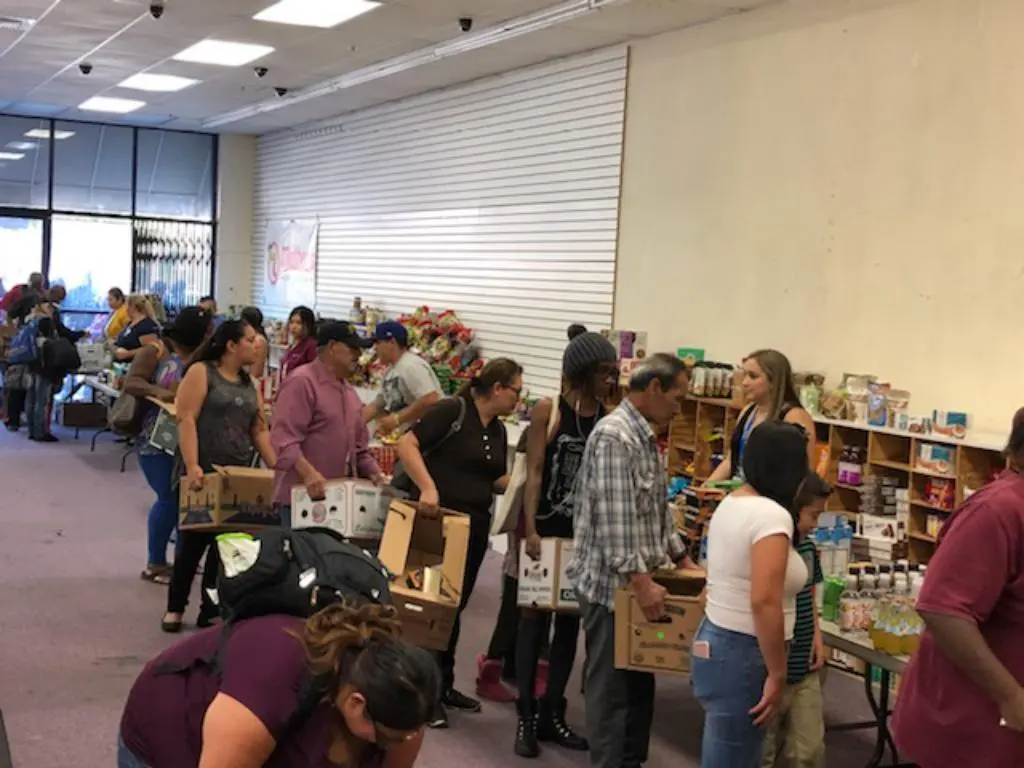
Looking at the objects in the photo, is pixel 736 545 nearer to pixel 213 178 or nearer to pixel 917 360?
pixel 917 360

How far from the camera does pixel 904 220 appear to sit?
6.62 metres

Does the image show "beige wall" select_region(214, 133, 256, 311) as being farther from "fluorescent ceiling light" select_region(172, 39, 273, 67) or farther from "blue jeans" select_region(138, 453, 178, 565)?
"blue jeans" select_region(138, 453, 178, 565)

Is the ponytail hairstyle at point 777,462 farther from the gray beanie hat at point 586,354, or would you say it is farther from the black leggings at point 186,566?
the black leggings at point 186,566

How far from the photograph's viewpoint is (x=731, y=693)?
3236mm

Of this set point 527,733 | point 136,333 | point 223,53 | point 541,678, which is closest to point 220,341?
point 541,678

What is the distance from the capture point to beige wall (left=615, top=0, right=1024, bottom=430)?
20.1 feet

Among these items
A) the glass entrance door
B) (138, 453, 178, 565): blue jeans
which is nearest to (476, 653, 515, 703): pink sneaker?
(138, 453, 178, 565): blue jeans

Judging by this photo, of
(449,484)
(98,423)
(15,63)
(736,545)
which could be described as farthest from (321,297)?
(736,545)

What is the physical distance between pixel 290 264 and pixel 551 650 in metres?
11.7

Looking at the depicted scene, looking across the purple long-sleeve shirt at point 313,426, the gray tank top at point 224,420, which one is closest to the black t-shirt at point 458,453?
the purple long-sleeve shirt at point 313,426

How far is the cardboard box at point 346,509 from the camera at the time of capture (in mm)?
5020

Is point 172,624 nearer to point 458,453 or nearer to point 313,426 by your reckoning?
point 313,426

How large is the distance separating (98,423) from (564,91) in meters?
6.82

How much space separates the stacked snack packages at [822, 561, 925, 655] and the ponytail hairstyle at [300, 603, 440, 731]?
89.0 inches
